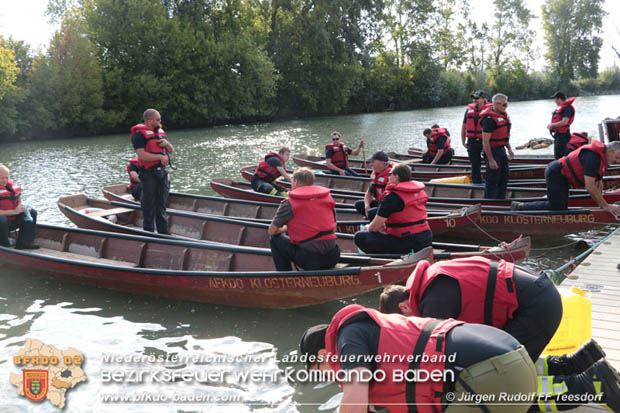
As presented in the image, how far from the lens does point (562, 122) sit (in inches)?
424

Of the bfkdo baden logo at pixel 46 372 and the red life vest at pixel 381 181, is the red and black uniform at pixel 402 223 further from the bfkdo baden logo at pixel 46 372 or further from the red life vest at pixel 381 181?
the bfkdo baden logo at pixel 46 372

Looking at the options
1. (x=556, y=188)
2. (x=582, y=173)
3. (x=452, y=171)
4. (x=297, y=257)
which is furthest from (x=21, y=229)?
(x=452, y=171)

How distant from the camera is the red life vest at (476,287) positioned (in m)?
2.86

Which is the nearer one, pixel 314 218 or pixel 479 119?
pixel 314 218

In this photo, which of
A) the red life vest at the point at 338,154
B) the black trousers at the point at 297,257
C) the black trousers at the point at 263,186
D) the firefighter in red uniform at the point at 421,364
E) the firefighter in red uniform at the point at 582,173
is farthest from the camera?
the red life vest at the point at 338,154

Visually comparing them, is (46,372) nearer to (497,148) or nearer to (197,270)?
(197,270)

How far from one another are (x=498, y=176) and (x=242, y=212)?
193 inches

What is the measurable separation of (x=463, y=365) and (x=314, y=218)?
130 inches

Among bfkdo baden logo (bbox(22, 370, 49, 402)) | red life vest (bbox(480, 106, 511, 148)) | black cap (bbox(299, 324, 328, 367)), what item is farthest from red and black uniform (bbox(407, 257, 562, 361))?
red life vest (bbox(480, 106, 511, 148))

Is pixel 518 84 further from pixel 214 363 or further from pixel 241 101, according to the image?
pixel 214 363

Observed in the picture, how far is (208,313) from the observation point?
247 inches

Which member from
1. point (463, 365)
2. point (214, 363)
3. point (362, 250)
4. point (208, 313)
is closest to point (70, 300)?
point (208, 313)

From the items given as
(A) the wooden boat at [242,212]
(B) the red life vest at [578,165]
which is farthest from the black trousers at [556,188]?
(A) the wooden boat at [242,212]

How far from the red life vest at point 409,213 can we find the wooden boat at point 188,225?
0.50 metres
